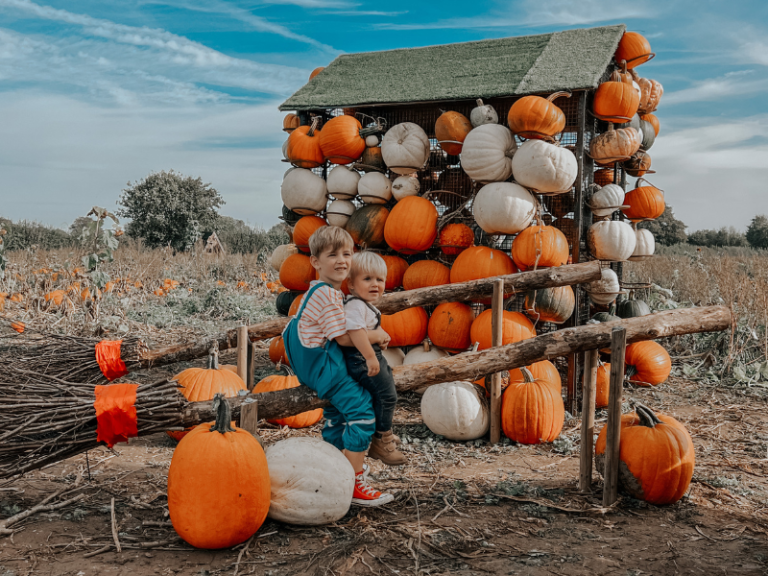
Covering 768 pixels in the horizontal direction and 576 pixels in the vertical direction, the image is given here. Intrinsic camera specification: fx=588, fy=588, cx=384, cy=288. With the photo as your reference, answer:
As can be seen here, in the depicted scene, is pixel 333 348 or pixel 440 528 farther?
pixel 333 348

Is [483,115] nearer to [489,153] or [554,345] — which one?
[489,153]

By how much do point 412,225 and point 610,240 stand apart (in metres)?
1.97

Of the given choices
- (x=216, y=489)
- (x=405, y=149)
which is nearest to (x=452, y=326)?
(x=405, y=149)

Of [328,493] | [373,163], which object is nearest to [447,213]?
[373,163]

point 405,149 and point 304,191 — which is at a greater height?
point 405,149

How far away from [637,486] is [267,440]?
2.73 metres

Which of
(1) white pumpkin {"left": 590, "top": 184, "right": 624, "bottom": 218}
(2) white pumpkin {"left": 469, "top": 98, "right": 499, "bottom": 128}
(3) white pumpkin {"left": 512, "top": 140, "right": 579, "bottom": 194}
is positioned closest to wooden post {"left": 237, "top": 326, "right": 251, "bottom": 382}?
(3) white pumpkin {"left": 512, "top": 140, "right": 579, "bottom": 194}

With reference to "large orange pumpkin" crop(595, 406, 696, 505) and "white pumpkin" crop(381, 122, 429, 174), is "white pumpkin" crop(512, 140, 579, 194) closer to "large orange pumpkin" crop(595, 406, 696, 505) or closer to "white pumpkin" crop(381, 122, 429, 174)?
"white pumpkin" crop(381, 122, 429, 174)

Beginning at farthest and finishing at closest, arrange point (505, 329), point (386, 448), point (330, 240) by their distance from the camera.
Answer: point (505, 329) → point (386, 448) → point (330, 240)

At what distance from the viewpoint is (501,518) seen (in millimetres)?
3152

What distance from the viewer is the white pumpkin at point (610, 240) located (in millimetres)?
5836

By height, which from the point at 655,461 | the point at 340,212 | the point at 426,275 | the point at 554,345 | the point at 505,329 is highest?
the point at 340,212

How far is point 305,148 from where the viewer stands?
6.77 metres

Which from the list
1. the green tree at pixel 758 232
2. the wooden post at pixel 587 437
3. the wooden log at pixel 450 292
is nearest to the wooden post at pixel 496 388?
the wooden log at pixel 450 292
